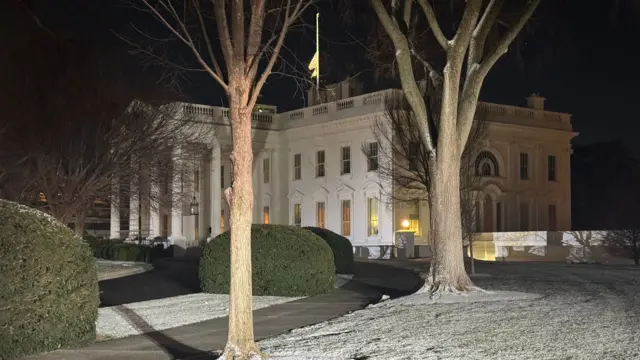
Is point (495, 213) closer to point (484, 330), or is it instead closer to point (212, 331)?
point (212, 331)

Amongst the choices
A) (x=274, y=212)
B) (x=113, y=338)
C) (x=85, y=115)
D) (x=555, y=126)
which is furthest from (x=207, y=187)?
(x=113, y=338)

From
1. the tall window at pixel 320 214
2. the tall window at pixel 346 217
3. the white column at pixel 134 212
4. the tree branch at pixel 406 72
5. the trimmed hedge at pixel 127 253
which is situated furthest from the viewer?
the tall window at pixel 320 214

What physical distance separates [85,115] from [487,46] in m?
16.5

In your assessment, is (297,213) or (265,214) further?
(265,214)

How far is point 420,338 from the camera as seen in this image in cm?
1183

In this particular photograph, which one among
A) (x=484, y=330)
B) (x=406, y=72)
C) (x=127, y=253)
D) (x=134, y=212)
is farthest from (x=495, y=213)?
(x=484, y=330)

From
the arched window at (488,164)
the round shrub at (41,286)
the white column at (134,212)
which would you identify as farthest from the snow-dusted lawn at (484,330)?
the arched window at (488,164)

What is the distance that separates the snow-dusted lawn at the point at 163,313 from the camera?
49.2 ft

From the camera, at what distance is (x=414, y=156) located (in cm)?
3644

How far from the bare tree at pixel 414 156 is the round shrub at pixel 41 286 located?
8.91 meters

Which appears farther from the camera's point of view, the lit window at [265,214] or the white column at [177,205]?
the lit window at [265,214]

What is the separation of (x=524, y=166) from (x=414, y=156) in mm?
21444

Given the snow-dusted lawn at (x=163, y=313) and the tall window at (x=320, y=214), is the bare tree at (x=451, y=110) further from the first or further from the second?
the tall window at (x=320, y=214)

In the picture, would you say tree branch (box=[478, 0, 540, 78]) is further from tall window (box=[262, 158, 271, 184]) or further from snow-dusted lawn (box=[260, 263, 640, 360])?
tall window (box=[262, 158, 271, 184])
